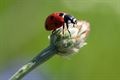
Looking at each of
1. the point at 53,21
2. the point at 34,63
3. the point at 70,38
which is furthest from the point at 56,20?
the point at 34,63

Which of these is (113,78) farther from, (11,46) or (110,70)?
(11,46)

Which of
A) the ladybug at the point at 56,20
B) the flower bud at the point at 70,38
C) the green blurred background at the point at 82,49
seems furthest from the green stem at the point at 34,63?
the green blurred background at the point at 82,49

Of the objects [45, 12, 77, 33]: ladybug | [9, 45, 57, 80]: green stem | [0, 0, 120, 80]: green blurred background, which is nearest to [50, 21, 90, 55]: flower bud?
[9, 45, 57, 80]: green stem

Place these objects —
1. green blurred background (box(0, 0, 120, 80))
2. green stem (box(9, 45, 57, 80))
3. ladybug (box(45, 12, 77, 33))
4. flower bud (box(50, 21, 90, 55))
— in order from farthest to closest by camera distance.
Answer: green blurred background (box(0, 0, 120, 80)), ladybug (box(45, 12, 77, 33)), flower bud (box(50, 21, 90, 55)), green stem (box(9, 45, 57, 80))

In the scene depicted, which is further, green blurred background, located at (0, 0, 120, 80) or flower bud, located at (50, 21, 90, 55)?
green blurred background, located at (0, 0, 120, 80)

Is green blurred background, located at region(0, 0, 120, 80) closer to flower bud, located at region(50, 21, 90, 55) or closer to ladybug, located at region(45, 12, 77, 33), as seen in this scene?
ladybug, located at region(45, 12, 77, 33)

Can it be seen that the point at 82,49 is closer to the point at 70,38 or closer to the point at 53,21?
the point at 53,21
